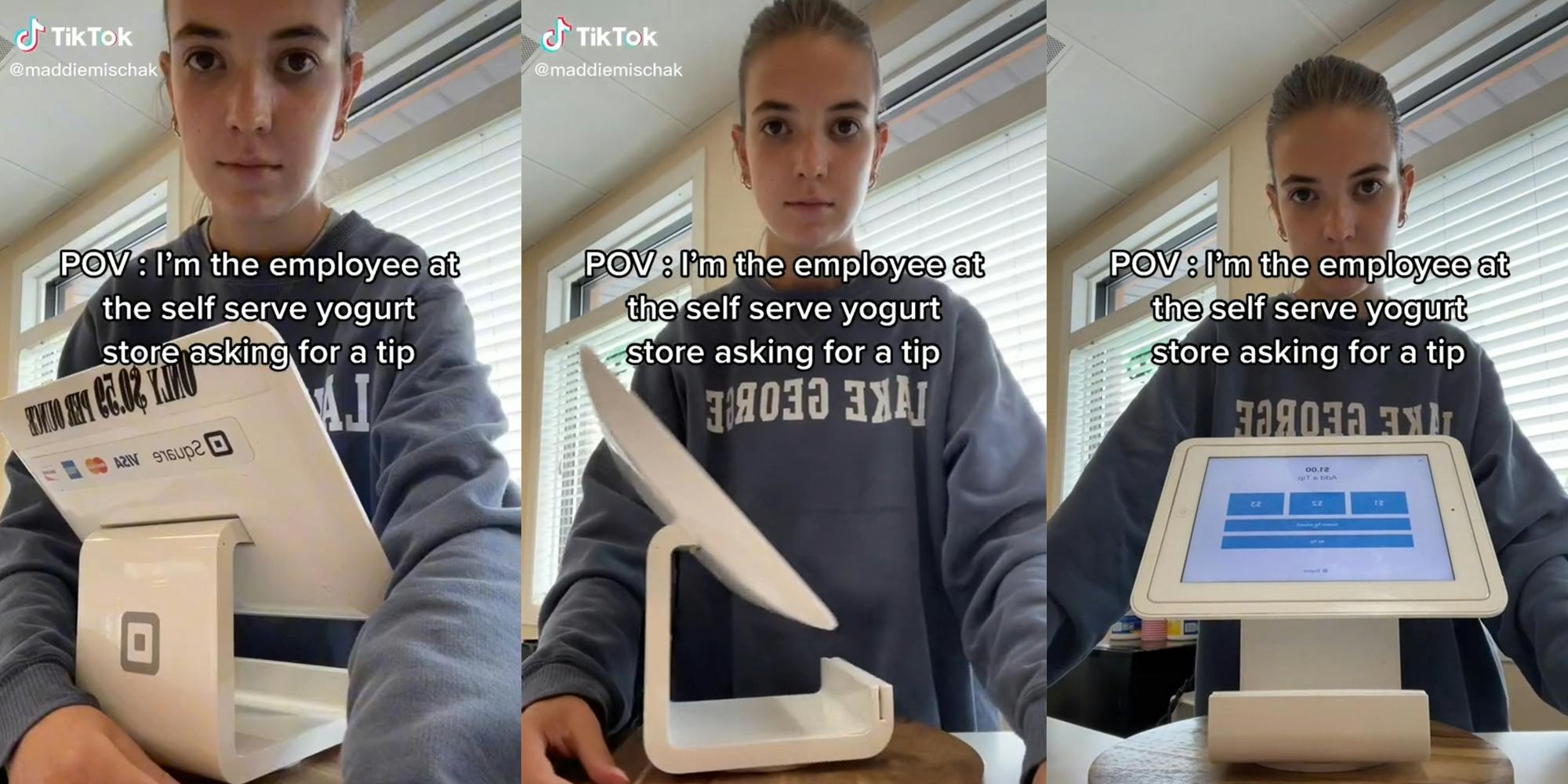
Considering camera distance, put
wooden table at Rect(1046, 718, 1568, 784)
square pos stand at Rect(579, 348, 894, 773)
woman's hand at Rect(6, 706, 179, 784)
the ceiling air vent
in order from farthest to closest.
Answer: the ceiling air vent → wooden table at Rect(1046, 718, 1568, 784) → woman's hand at Rect(6, 706, 179, 784) → square pos stand at Rect(579, 348, 894, 773)

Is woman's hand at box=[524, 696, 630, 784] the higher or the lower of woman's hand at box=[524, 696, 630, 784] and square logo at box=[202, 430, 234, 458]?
the lower

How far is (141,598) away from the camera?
142cm

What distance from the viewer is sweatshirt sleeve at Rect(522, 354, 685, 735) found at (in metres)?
1.45

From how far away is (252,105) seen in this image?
1.57 meters

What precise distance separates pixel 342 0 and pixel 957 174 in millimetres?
929

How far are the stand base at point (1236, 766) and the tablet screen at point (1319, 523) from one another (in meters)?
0.22

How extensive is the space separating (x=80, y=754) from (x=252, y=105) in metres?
0.90

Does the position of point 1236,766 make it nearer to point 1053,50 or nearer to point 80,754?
point 1053,50

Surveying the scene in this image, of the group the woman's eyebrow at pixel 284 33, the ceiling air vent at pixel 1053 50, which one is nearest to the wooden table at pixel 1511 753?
the ceiling air vent at pixel 1053 50

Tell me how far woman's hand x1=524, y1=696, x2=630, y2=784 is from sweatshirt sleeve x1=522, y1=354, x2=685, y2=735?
0.04ft

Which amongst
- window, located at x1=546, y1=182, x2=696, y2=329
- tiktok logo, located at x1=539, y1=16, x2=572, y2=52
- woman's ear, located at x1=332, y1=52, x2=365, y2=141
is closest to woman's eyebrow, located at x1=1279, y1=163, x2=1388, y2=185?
window, located at x1=546, y1=182, x2=696, y2=329

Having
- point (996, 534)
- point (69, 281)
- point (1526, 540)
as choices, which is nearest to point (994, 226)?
point (996, 534)

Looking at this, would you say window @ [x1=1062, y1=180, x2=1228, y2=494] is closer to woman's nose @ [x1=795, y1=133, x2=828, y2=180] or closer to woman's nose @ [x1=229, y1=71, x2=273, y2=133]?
woman's nose @ [x1=795, y1=133, x2=828, y2=180]

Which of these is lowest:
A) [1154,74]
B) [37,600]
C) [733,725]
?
[733,725]
